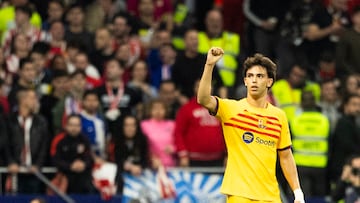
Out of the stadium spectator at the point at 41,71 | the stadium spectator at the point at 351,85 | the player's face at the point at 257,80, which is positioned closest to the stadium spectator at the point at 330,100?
the stadium spectator at the point at 351,85

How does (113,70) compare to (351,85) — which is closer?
(113,70)

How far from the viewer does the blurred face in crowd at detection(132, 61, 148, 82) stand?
17406 mm

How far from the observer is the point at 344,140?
56.3 ft

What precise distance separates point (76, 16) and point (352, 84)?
171 inches

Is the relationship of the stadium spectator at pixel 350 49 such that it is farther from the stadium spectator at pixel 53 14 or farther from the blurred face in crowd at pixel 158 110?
the stadium spectator at pixel 53 14

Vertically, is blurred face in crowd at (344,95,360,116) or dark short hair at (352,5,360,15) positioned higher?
dark short hair at (352,5,360,15)

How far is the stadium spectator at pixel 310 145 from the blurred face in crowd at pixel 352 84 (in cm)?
88

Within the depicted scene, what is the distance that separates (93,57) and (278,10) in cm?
349

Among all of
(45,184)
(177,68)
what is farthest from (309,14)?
(45,184)

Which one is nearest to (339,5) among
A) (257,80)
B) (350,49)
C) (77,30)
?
(350,49)

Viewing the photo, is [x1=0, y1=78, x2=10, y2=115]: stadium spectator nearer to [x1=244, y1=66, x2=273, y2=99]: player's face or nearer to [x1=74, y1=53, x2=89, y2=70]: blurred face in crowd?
[x1=74, y1=53, x2=89, y2=70]: blurred face in crowd

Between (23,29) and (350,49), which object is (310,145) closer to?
(350,49)

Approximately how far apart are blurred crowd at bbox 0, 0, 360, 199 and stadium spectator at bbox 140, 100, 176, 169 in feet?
0.05


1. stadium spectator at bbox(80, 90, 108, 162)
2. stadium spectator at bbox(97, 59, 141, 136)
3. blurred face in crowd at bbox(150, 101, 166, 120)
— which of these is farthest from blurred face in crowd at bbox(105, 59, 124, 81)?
blurred face in crowd at bbox(150, 101, 166, 120)
